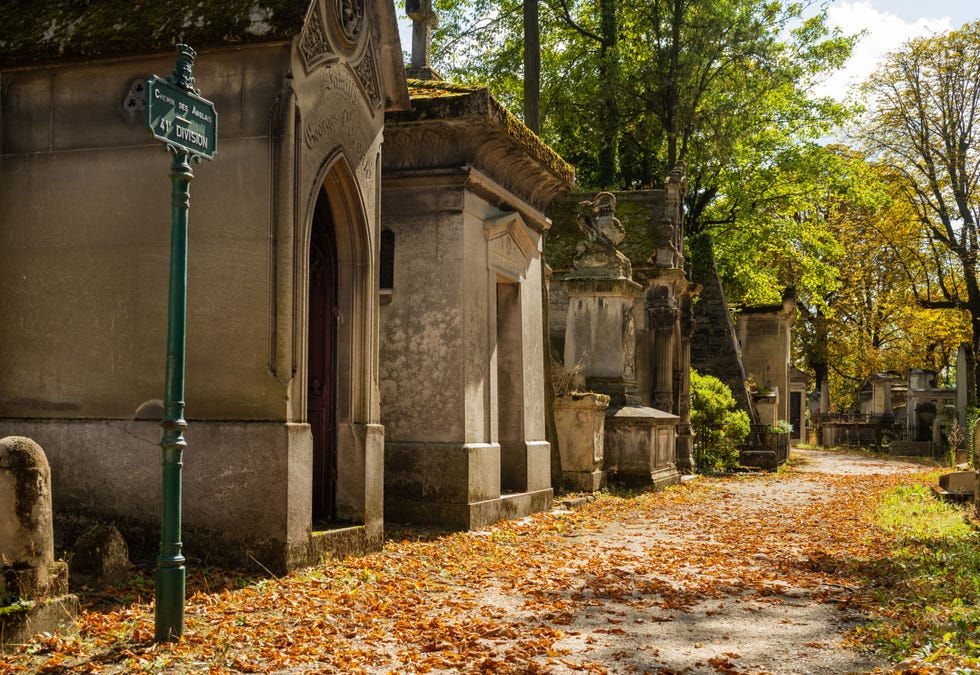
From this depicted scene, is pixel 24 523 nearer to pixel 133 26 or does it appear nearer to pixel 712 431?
pixel 133 26

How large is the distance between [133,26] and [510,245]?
Result: 17.1ft

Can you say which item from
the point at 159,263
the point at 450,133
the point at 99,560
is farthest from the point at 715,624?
the point at 450,133

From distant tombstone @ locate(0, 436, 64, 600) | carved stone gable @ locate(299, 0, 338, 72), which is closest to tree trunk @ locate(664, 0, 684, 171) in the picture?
carved stone gable @ locate(299, 0, 338, 72)

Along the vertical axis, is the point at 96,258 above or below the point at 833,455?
above

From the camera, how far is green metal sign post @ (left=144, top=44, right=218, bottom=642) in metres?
4.98

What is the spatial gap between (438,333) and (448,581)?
10.7ft

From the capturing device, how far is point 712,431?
21.1 m

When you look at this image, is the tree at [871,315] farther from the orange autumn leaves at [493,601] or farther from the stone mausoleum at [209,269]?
the stone mausoleum at [209,269]

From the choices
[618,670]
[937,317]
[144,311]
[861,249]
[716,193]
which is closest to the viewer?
[618,670]

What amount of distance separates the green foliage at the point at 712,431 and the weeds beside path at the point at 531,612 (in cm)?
1051

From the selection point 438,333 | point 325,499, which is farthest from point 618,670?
point 438,333

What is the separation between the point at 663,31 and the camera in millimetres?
28109

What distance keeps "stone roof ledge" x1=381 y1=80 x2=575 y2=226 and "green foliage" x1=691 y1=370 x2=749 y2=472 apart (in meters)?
11.5

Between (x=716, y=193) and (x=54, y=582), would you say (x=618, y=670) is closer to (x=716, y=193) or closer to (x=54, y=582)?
(x=54, y=582)
